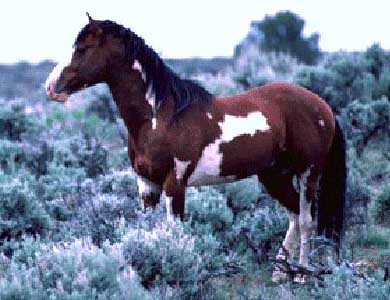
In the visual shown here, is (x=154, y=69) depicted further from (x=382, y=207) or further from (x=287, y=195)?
(x=382, y=207)

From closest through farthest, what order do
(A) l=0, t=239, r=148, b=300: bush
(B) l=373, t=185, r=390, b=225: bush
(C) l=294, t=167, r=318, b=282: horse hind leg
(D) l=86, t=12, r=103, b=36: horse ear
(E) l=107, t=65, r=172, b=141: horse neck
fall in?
A: (A) l=0, t=239, r=148, b=300: bush → (D) l=86, t=12, r=103, b=36: horse ear → (E) l=107, t=65, r=172, b=141: horse neck → (C) l=294, t=167, r=318, b=282: horse hind leg → (B) l=373, t=185, r=390, b=225: bush

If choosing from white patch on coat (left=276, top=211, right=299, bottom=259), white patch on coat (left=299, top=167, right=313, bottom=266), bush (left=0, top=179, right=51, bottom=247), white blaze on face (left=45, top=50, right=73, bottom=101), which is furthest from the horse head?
white patch on coat (left=276, top=211, right=299, bottom=259)

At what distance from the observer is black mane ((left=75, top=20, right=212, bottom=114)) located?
6102mm

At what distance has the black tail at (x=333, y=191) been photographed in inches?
281

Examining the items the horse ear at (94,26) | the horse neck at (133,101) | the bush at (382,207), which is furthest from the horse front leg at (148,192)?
the bush at (382,207)

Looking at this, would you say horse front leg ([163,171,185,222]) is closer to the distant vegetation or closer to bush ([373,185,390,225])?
the distant vegetation

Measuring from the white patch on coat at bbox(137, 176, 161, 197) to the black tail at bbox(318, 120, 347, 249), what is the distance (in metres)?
1.77

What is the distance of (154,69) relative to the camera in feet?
20.3

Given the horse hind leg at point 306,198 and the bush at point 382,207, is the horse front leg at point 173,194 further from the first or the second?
the bush at point 382,207

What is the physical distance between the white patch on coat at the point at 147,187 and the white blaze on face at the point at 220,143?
276 millimetres

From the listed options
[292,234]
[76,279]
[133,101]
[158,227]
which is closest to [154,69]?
[133,101]

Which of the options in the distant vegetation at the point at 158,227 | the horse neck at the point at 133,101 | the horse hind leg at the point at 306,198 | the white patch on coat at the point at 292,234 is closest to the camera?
the distant vegetation at the point at 158,227

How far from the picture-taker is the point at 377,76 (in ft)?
53.7

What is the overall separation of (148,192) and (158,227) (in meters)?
0.89
